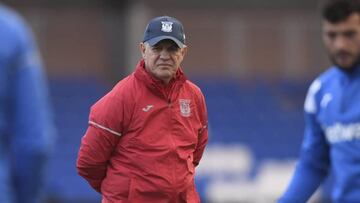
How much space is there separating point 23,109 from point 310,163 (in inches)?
95.3

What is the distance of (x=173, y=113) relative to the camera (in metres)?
4.78

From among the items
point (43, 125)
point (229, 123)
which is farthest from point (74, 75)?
point (43, 125)

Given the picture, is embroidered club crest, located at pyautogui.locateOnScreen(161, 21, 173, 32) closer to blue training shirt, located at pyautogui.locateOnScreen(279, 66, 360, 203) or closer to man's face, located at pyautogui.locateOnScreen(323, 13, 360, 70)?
man's face, located at pyautogui.locateOnScreen(323, 13, 360, 70)

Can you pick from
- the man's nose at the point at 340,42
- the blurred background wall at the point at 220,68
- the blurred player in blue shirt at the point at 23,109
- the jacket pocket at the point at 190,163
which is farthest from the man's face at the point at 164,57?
the blurred background wall at the point at 220,68

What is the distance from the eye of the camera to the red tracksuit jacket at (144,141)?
473 centimetres

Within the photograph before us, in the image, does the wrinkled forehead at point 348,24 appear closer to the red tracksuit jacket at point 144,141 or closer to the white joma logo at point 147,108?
the red tracksuit jacket at point 144,141

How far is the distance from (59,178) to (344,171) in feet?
41.5

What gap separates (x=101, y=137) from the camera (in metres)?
4.75

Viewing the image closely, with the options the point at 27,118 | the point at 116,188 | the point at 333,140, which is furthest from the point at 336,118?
the point at 27,118

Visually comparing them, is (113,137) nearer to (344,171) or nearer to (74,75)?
(344,171)

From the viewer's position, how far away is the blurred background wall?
719 inches

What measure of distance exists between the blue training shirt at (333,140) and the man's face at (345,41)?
142 millimetres

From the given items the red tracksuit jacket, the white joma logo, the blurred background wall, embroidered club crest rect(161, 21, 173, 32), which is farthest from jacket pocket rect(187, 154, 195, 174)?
the blurred background wall

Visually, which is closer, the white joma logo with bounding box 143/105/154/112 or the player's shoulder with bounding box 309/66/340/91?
the white joma logo with bounding box 143/105/154/112
